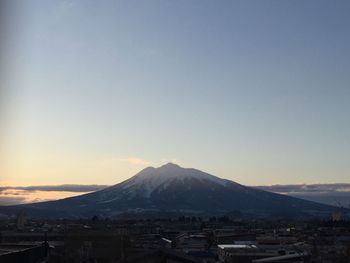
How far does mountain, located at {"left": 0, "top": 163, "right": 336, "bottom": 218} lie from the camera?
14159 cm

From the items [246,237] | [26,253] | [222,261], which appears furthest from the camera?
[246,237]

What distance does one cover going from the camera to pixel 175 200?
158875 millimetres

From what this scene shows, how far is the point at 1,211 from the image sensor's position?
127 m

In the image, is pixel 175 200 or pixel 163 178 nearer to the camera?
pixel 175 200

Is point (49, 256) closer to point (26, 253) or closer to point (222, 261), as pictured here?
point (26, 253)

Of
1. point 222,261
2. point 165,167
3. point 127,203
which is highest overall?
point 165,167

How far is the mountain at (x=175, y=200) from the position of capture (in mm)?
141587

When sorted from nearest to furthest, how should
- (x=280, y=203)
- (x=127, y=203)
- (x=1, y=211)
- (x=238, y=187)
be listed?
(x=1, y=211)
(x=127, y=203)
(x=280, y=203)
(x=238, y=187)

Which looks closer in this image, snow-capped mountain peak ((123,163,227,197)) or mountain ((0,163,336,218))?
mountain ((0,163,336,218))

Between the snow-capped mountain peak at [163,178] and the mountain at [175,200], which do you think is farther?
the snow-capped mountain peak at [163,178]

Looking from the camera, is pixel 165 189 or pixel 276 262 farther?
pixel 165 189

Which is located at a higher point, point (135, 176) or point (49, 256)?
point (135, 176)

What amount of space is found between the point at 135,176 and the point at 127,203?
3693cm

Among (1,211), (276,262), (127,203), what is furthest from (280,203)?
(276,262)
